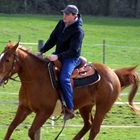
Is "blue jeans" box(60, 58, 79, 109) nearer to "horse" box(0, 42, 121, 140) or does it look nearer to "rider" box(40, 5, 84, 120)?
"rider" box(40, 5, 84, 120)

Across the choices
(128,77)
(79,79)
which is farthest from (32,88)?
(128,77)

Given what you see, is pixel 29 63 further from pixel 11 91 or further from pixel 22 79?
pixel 11 91

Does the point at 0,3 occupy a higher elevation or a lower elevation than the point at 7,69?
lower

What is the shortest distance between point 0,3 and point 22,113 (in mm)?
36063

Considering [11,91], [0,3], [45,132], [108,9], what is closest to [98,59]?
[11,91]

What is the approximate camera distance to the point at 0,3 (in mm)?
43562

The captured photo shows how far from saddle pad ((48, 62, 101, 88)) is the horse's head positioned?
0.58m

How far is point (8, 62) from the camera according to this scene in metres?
7.81

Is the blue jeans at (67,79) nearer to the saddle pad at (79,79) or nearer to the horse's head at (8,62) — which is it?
the saddle pad at (79,79)

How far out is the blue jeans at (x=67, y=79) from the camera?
322 inches

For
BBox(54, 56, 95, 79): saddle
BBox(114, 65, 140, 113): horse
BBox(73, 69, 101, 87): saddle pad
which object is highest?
BBox(54, 56, 95, 79): saddle

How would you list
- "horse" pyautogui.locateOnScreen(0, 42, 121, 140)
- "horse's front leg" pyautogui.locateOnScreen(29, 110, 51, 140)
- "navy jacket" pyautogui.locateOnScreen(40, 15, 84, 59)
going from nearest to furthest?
"horse" pyautogui.locateOnScreen(0, 42, 121, 140)
"horse's front leg" pyautogui.locateOnScreen(29, 110, 51, 140)
"navy jacket" pyautogui.locateOnScreen(40, 15, 84, 59)

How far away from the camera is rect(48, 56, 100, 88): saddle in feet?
27.0

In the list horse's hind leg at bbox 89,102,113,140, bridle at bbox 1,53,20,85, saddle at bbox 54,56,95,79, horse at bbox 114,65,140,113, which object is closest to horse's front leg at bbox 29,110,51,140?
bridle at bbox 1,53,20,85
